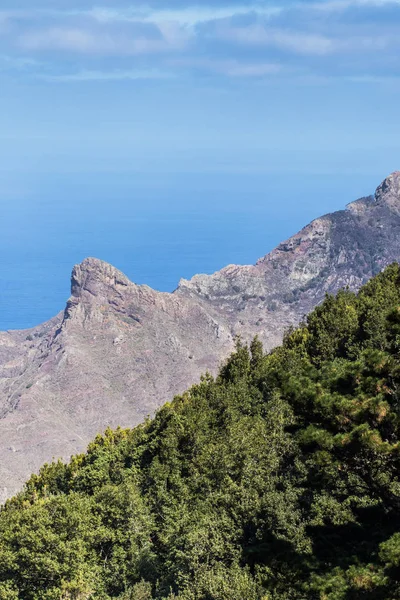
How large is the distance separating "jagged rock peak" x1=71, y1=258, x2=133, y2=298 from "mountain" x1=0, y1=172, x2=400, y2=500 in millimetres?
223

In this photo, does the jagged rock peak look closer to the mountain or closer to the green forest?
the mountain

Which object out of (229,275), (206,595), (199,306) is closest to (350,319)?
(206,595)

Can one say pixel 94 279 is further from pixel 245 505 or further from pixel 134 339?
pixel 245 505

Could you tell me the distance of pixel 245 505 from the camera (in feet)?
111

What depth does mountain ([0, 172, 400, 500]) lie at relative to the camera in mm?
137062

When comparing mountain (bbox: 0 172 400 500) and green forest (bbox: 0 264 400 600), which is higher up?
mountain (bbox: 0 172 400 500)

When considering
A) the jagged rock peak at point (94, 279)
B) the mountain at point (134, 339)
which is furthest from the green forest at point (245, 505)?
the jagged rock peak at point (94, 279)

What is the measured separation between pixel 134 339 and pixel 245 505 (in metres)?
126

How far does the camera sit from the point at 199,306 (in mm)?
169125

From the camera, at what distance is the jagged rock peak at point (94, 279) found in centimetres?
16438

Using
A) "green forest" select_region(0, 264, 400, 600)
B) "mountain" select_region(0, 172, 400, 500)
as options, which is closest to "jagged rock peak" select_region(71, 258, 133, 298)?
"mountain" select_region(0, 172, 400, 500)

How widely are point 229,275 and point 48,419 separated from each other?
71.3 meters

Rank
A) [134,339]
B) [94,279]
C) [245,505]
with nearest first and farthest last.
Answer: [245,505]
[134,339]
[94,279]

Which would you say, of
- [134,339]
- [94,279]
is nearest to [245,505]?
[134,339]
